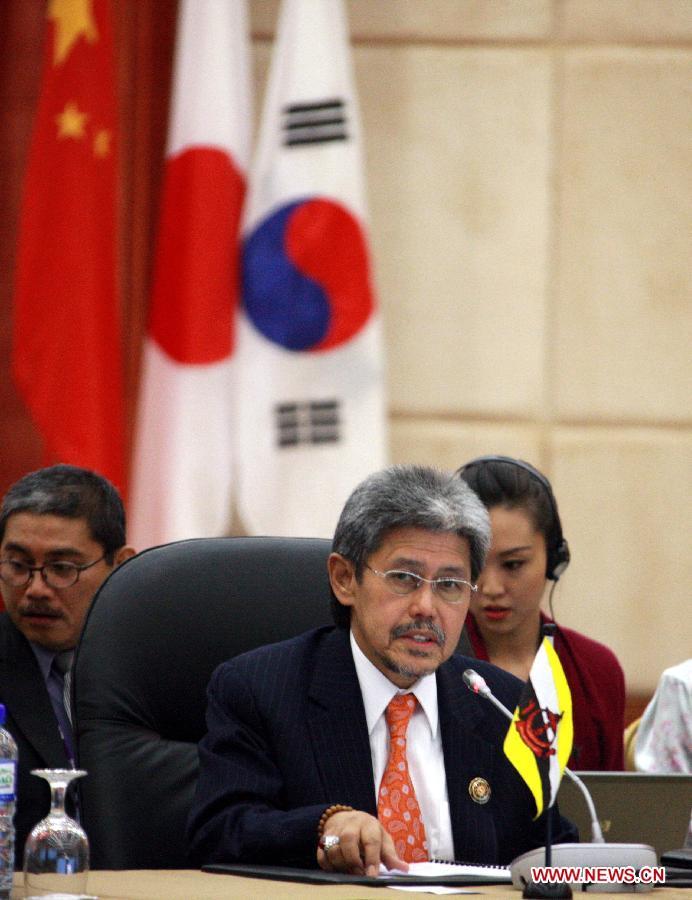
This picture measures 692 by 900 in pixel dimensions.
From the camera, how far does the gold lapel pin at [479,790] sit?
2010 mm

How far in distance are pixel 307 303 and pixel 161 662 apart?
167 centimetres

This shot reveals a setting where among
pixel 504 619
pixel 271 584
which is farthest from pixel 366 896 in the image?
pixel 504 619

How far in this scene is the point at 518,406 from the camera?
3.98 m

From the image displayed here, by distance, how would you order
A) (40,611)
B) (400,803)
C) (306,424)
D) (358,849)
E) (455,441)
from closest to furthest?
(358,849)
(400,803)
(40,611)
(306,424)
(455,441)

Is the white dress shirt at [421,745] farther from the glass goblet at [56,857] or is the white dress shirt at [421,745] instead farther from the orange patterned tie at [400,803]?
the glass goblet at [56,857]

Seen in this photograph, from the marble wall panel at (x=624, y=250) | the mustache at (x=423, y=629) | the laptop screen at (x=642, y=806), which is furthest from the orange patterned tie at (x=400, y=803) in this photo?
the marble wall panel at (x=624, y=250)

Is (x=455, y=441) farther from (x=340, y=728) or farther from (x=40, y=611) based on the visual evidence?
(x=340, y=728)

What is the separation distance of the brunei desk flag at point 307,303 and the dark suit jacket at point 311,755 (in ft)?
4.82

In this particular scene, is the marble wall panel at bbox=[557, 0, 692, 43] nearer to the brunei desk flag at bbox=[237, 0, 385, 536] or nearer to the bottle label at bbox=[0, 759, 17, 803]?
the brunei desk flag at bbox=[237, 0, 385, 536]

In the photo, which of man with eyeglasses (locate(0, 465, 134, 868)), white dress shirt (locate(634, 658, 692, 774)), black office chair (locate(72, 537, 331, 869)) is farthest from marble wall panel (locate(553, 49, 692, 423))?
black office chair (locate(72, 537, 331, 869))

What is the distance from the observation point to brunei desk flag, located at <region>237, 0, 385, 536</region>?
357cm

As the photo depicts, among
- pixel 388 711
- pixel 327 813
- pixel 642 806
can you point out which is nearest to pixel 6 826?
pixel 327 813

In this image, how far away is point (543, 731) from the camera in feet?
5.21

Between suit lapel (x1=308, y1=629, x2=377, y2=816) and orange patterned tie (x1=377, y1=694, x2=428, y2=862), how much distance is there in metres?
0.02
